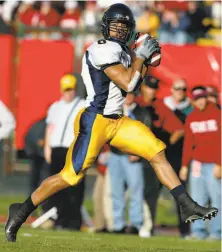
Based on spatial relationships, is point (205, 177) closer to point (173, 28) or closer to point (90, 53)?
point (90, 53)

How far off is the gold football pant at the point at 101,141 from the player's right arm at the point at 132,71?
32cm

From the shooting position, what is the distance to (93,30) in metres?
15.2

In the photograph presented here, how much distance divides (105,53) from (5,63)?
748 cm

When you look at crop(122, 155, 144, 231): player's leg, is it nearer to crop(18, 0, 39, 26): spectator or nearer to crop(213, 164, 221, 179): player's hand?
crop(213, 164, 221, 179): player's hand

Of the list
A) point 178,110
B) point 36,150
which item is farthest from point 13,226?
point 36,150

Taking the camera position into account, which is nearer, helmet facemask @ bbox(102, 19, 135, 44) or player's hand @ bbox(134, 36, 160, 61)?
player's hand @ bbox(134, 36, 160, 61)

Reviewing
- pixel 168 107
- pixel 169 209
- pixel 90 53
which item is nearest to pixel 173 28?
pixel 169 209

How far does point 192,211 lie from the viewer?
7559 millimetres

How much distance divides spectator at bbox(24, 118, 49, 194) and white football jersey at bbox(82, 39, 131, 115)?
477cm

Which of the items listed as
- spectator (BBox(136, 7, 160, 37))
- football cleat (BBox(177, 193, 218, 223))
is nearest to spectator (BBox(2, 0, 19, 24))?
spectator (BBox(136, 7, 160, 37))

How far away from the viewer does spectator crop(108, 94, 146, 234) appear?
11.8 metres

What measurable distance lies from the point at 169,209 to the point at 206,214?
700 centimetres

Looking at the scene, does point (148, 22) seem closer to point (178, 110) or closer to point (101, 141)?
point (178, 110)

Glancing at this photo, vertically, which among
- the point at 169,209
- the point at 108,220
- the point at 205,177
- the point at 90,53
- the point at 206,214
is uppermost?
the point at 90,53
